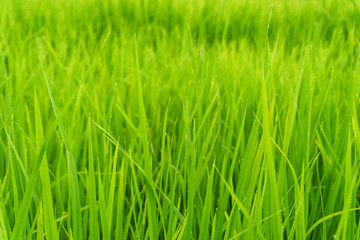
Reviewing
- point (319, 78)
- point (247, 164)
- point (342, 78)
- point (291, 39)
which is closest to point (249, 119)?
point (319, 78)

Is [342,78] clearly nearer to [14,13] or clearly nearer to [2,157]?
[2,157]

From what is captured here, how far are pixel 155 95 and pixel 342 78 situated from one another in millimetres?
610

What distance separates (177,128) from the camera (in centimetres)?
111

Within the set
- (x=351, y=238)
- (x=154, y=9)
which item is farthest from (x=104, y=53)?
(x=351, y=238)

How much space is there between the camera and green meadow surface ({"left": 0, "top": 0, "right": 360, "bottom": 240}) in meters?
0.64

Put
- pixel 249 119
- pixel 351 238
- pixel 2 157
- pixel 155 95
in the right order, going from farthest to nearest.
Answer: pixel 155 95
pixel 249 119
pixel 2 157
pixel 351 238

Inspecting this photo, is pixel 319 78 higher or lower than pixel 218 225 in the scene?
higher

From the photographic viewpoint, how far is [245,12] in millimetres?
2236

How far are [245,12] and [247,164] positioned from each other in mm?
1666

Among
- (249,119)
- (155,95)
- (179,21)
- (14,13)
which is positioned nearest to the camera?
(249,119)

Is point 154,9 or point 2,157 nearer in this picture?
point 2,157

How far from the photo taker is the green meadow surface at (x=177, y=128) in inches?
25.0

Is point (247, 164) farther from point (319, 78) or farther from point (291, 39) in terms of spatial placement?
point (291, 39)

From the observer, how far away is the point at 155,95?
123 cm
